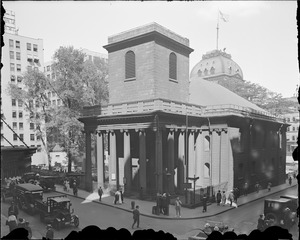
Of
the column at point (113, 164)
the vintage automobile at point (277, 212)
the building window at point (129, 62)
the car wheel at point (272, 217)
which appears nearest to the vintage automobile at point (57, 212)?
the column at point (113, 164)

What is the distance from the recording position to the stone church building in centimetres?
1396

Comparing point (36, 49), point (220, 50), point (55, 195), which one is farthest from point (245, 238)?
point (55, 195)

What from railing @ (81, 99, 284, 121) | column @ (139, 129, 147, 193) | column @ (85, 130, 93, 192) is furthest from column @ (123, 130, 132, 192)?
column @ (85, 130, 93, 192)

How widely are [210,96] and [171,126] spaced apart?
17.4 feet

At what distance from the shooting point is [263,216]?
380 inches

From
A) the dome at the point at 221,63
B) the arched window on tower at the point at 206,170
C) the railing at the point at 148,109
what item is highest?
the dome at the point at 221,63

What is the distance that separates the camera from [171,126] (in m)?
15.1

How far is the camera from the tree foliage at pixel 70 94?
38.8 feet

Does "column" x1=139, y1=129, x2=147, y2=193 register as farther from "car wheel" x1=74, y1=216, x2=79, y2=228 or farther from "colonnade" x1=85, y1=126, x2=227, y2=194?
"car wheel" x1=74, y1=216, x2=79, y2=228

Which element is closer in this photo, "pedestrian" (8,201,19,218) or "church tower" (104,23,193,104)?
"pedestrian" (8,201,19,218)

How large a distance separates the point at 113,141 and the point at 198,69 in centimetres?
663

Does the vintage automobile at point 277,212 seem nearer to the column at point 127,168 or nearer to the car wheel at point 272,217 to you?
the car wheel at point 272,217

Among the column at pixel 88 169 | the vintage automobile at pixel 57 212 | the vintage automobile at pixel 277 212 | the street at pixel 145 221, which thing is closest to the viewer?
the vintage automobile at pixel 57 212

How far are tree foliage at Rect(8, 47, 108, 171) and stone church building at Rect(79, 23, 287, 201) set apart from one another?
958mm
